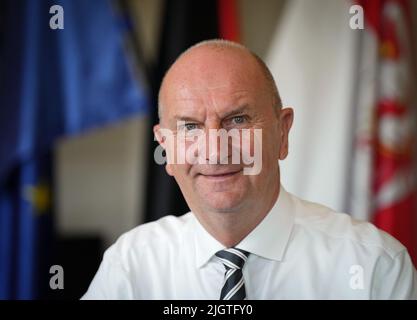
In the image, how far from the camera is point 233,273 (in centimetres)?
71

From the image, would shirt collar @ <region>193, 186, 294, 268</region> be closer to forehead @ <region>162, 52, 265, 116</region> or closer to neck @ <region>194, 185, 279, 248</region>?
neck @ <region>194, 185, 279, 248</region>

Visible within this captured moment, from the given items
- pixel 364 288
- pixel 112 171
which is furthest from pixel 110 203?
pixel 364 288

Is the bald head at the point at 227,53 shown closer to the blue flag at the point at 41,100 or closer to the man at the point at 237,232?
the man at the point at 237,232

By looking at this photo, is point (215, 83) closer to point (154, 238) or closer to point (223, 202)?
point (223, 202)

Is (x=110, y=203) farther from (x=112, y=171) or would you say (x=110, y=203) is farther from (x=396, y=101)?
(x=396, y=101)

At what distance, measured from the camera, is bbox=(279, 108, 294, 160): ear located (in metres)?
0.72

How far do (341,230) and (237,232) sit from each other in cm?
14

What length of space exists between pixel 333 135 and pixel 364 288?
388 mm

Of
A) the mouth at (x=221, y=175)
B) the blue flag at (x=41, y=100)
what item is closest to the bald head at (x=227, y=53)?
the mouth at (x=221, y=175)

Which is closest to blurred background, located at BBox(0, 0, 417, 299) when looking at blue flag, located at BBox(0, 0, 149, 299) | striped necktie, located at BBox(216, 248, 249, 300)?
blue flag, located at BBox(0, 0, 149, 299)

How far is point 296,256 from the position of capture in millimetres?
729

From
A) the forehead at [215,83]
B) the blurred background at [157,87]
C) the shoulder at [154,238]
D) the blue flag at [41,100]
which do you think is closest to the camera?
the forehead at [215,83]

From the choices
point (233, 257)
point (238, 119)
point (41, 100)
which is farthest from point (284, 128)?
point (41, 100)

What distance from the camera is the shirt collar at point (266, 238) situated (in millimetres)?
722
